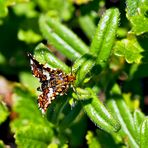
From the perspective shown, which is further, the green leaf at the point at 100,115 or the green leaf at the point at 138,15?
the green leaf at the point at 138,15

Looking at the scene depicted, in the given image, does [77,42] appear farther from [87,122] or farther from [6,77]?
[6,77]

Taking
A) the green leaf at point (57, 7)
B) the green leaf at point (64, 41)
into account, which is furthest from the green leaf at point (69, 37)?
the green leaf at point (57, 7)

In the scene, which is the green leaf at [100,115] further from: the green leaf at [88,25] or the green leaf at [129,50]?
the green leaf at [88,25]

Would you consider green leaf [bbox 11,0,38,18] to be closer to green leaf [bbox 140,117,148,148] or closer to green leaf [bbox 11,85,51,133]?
green leaf [bbox 11,85,51,133]

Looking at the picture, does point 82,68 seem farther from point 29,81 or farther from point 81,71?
point 29,81

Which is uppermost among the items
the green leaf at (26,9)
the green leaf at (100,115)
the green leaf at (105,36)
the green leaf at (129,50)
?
the green leaf at (26,9)

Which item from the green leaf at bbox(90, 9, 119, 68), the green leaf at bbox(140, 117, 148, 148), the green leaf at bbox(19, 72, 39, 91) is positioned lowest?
the green leaf at bbox(140, 117, 148, 148)

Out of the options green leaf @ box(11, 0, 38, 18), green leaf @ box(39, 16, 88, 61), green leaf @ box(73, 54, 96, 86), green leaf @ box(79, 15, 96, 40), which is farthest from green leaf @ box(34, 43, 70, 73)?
green leaf @ box(11, 0, 38, 18)
